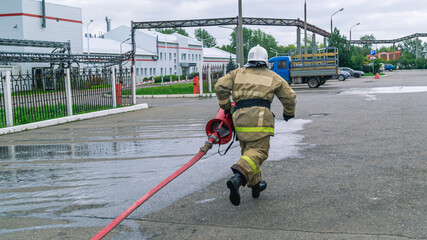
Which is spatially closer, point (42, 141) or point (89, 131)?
point (42, 141)

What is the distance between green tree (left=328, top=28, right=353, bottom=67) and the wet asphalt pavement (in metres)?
49.5

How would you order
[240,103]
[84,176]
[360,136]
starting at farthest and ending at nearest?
[360,136], [84,176], [240,103]

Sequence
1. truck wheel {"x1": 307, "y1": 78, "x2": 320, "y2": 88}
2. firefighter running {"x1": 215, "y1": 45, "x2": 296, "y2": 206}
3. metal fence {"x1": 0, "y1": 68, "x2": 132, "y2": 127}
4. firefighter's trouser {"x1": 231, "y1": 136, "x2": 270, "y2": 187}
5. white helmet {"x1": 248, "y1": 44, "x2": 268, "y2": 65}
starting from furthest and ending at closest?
truck wheel {"x1": 307, "y1": 78, "x2": 320, "y2": 88}, metal fence {"x1": 0, "y1": 68, "x2": 132, "y2": 127}, white helmet {"x1": 248, "y1": 44, "x2": 268, "y2": 65}, firefighter running {"x1": 215, "y1": 45, "x2": 296, "y2": 206}, firefighter's trouser {"x1": 231, "y1": 136, "x2": 270, "y2": 187}

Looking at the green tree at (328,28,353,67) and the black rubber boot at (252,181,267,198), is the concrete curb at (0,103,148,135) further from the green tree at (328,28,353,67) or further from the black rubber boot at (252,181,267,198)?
the green tree at (328,28,353,67)

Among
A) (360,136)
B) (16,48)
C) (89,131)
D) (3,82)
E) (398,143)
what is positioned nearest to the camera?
(398,143)

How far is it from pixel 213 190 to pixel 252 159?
1.07m

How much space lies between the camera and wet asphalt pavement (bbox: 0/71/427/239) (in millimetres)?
4383

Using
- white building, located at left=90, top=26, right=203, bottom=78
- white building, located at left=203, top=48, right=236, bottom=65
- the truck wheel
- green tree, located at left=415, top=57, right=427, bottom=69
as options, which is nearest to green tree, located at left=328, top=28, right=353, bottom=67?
the truck wheel

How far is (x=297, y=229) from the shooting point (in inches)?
169

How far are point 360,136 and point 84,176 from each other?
5650mm

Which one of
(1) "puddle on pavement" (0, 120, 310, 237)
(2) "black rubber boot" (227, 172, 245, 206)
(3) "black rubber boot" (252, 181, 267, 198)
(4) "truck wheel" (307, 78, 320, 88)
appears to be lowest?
(1) "puddle on pavement" (0, 120, 310, 237)

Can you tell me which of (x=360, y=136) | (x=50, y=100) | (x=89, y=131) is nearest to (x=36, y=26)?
(x=50, y=100)

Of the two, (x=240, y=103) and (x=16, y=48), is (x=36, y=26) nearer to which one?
(x=16, y=48)

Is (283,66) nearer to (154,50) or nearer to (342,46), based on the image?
(342,46)
